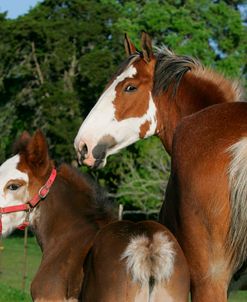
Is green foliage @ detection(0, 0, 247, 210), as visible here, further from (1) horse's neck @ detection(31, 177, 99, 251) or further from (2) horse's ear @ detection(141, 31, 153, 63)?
(2) horse's ear @ detection(141, 31, 153, 63)

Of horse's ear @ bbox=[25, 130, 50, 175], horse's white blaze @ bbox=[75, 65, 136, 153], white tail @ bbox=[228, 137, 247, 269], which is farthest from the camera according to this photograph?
horse's ear @ bbox=[25, 130, 50, 175]

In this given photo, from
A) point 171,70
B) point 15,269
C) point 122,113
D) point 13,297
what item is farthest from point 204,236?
point 15,269

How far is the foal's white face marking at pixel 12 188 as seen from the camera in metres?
5.87

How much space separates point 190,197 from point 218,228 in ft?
0.84

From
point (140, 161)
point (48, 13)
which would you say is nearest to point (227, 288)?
point (140, 161)

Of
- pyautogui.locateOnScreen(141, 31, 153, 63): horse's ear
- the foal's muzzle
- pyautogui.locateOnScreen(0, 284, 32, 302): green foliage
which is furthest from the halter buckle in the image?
pyautogui.locateOnScreen(0, 284, 32, 302): green foliage

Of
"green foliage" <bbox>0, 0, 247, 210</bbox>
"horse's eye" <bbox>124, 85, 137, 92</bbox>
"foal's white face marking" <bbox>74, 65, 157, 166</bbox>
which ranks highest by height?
"green foliage" <bbox>0, 0, 247, 210</bbox>

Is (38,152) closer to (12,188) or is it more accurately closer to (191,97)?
(12,188)

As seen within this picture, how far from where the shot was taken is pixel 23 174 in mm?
5918

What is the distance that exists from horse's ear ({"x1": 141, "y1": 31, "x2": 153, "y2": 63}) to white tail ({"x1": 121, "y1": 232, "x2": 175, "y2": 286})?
1629 millimetres

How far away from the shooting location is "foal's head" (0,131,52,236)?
589 cm

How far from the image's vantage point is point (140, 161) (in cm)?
3303

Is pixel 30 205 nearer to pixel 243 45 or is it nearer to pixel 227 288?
pixel 227 288

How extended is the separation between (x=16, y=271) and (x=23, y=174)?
16.6m
